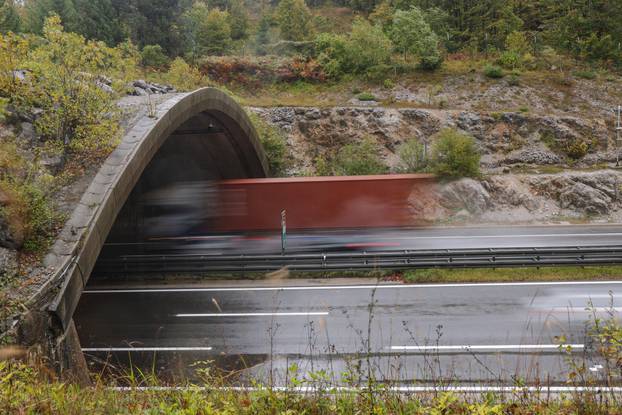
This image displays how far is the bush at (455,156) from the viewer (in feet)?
84.6

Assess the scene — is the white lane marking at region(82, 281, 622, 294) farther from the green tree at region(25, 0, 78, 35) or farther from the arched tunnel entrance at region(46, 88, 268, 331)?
the green tree at region(25, 0, 78, 35)

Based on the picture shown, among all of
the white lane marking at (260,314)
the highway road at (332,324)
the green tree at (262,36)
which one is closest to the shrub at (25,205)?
the highway road at (332,324)

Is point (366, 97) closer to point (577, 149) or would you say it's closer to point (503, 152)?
point (503, 152)

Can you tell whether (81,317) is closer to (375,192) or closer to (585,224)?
(375,192)

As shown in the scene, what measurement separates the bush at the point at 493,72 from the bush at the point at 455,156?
1446 cm

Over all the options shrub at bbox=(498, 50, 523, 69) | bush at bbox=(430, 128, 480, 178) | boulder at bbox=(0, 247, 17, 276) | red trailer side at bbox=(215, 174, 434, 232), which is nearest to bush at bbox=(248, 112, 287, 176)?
bush at bbox=(430, 128, 480, 178)

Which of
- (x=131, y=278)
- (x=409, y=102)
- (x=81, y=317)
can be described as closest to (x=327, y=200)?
(x=131, y=278)

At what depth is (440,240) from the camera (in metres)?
20.6

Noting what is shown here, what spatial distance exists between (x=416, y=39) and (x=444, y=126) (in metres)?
11.6

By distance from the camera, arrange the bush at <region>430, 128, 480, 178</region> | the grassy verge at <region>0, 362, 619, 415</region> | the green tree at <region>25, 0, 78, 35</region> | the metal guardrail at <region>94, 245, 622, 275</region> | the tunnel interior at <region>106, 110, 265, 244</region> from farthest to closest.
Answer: the green tree at <region>25, 0, 78, 35</region> → the bush at <region>430, 128, 480, 178</region> → the tunnel interior at <region>106, 110, 265, 244</region> → the metal guardrail at <region>94, 245, 622, 275</region> → the grassy verge at <region>0, 362, 619, 415</region>

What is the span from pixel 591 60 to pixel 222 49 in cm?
3596

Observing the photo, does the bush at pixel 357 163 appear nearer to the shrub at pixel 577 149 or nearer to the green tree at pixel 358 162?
the green tree at pixel 358 162

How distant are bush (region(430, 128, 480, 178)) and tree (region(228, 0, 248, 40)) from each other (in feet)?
135

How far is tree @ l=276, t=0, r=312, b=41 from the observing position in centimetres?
5116
